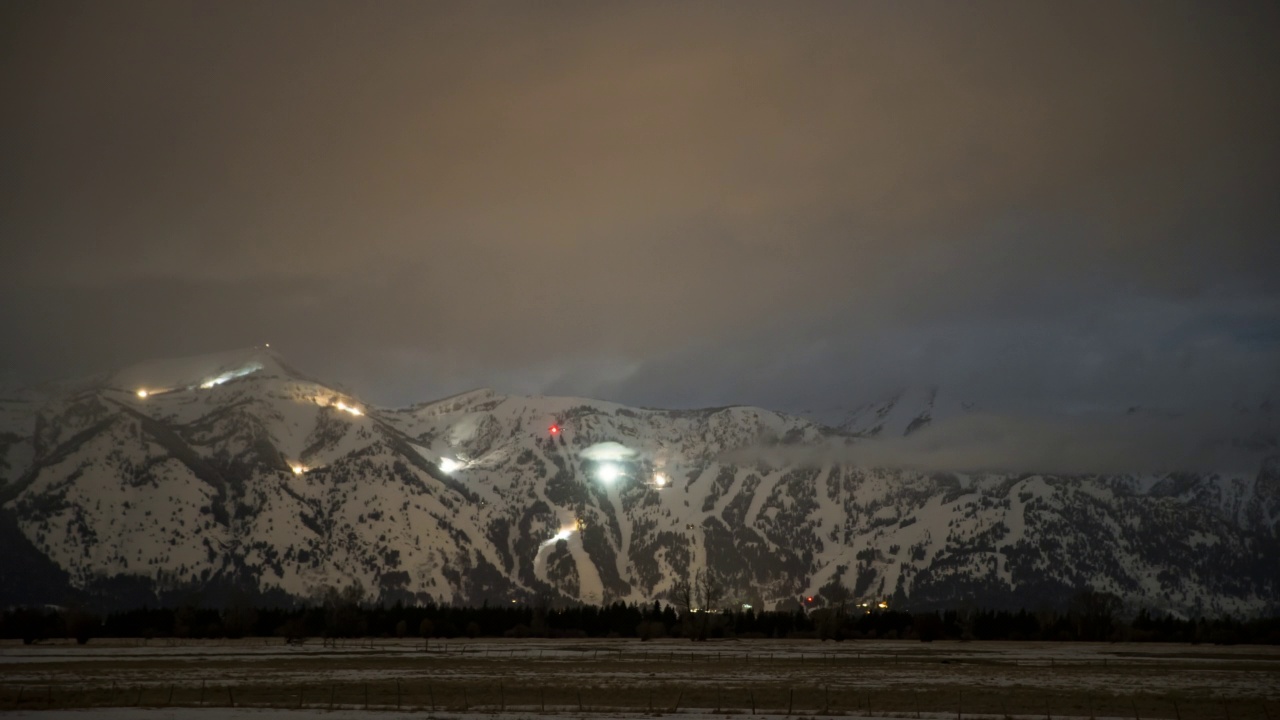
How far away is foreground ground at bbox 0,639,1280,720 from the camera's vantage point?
68.8 meters

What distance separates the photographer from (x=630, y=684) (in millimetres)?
87375

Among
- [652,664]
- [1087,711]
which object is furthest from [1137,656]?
[1087,711]

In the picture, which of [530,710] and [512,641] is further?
[512,641]

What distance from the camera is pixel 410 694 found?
3083 inches

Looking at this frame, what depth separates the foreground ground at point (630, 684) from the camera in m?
68.8

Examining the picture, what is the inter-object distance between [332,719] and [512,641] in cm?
12996

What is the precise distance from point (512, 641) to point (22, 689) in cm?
11736

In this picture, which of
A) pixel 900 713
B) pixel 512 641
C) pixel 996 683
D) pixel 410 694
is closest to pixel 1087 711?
pixel 900 713

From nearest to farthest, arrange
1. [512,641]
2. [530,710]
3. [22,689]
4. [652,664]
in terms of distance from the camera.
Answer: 1. [530,710]
2. [22,689]
3. [652,664]
4. [512,641]

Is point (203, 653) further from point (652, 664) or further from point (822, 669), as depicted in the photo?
point (822, 669)

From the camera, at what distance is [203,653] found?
132625 millimetres

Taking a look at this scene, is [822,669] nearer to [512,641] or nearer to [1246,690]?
[1246,690]

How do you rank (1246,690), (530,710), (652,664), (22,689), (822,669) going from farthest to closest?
(652,664) < (822,669) < (1246,690) < (22,689) < (530,710)

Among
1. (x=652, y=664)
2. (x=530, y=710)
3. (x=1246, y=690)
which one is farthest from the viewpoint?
(x=652, y=664)
